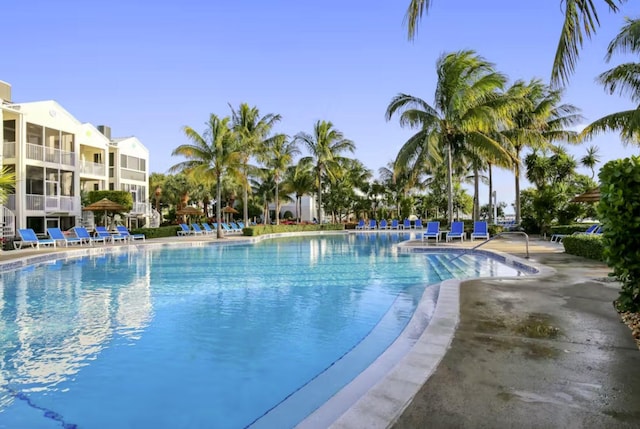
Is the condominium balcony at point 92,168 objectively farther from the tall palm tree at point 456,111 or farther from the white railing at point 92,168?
the tall palm tree at point 456,111

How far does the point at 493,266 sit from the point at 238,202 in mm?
39226

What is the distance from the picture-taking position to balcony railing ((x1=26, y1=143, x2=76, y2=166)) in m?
22.4

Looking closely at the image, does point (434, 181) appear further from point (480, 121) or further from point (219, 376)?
point (219, 376)

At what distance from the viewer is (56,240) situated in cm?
1878

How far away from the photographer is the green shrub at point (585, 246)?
1052 cm

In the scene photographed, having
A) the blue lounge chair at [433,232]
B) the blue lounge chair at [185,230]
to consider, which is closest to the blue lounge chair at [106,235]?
the blue lounge chair at [185,230]

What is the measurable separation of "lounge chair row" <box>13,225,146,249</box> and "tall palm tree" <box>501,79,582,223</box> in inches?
842

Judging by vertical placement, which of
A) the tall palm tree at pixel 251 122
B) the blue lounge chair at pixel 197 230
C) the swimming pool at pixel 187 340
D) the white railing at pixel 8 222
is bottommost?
the swimming pool at pixel 187 340

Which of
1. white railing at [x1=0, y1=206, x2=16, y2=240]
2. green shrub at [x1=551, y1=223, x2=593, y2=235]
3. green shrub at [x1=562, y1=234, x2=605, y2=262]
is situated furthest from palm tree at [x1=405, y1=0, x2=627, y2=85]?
white railing at [x1=0, y1=206, x2=16, y2=240]

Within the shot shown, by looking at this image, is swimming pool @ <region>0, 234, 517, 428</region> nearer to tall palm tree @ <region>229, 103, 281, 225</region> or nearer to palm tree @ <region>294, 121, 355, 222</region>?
tall palm tree @ <region>229, 103, 281, 225</region>

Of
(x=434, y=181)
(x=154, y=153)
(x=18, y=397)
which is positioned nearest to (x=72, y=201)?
(x=154, y=153)

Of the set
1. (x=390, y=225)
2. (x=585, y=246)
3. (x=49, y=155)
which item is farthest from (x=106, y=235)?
(x=390, y=225)

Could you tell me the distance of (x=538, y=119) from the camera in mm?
26297

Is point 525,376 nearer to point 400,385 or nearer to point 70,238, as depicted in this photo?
point 400,385
